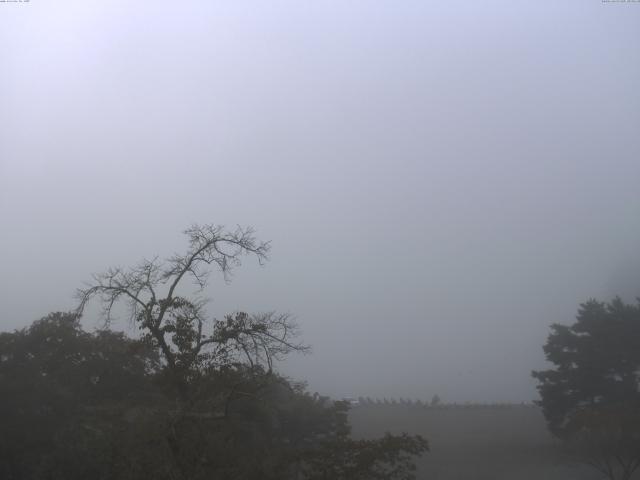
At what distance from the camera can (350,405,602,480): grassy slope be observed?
99.7ft

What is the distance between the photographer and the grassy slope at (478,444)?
3039cm

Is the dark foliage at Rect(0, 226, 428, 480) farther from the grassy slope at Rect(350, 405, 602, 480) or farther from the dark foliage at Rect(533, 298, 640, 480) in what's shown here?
the dark foliage at Rect(533, 298, 640, 480)

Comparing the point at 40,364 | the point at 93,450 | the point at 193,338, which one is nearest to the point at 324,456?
the point at 193,338

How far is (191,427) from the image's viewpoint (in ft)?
33.9

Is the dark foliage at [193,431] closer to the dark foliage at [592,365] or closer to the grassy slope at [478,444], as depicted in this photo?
the grassy slope at [478,444]

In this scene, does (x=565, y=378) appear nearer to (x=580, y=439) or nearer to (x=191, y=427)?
(x=580, y=439)

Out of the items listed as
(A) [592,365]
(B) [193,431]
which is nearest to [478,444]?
(A) [592,365]

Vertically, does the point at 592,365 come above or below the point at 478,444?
above

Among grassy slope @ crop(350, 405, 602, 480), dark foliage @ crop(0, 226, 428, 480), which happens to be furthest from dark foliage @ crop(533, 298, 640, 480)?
dark foliage @ crop(0, 226, 428, 480)

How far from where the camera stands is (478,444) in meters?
36.2

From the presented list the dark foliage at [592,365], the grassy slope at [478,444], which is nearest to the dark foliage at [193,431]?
the grassy slope at [478,444]

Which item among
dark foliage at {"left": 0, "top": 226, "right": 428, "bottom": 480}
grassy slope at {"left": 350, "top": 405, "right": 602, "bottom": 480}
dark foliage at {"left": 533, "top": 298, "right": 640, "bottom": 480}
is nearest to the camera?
dark foliage at {"left": 0, "top": 226, "right": 428, "bottom": 480}

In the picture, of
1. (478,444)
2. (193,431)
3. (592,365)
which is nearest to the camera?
(193,431)

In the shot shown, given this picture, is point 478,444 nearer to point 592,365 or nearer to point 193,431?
point 592,365
